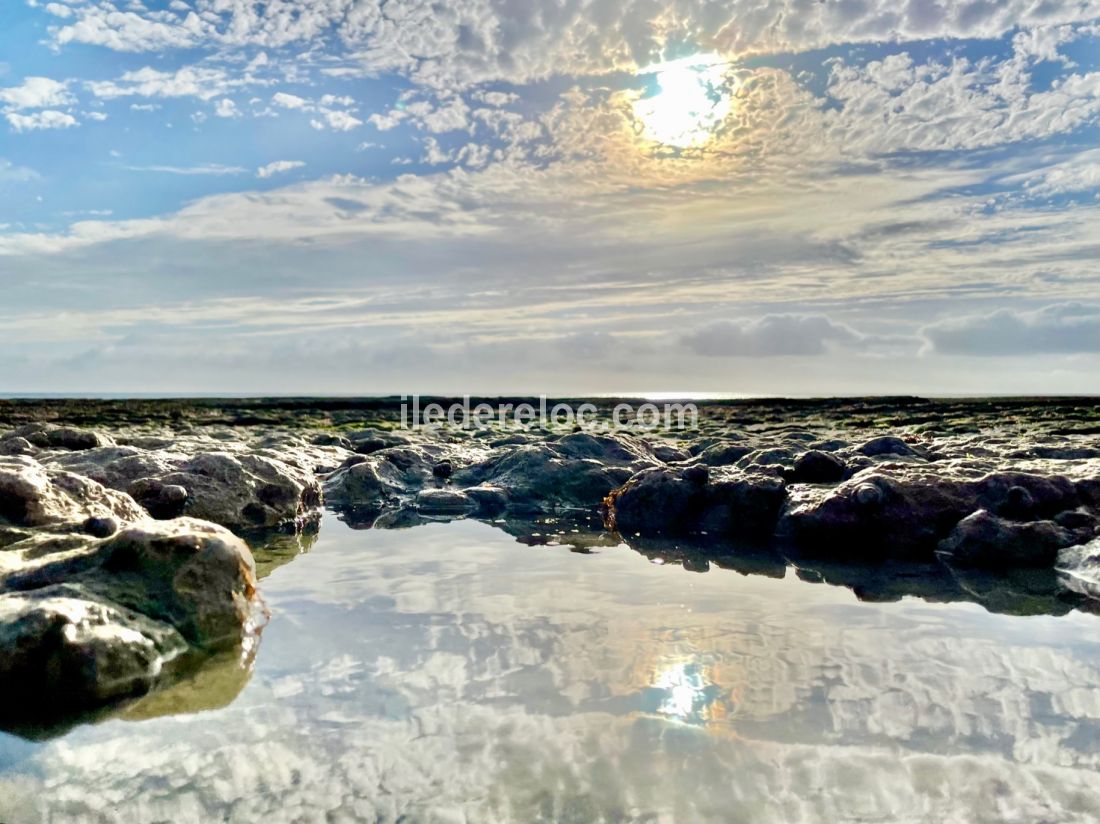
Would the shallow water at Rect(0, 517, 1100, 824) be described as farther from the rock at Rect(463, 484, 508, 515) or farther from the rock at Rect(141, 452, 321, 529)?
the rock at Rect(463, 484, 508, 515)

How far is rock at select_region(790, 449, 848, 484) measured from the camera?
506 inches

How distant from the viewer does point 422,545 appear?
1126cm

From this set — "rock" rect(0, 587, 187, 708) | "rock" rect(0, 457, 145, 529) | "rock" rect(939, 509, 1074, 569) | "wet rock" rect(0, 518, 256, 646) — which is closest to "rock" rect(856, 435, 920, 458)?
"rock" rect(939, 509, 1074, 569)

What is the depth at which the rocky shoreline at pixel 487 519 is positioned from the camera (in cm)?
605

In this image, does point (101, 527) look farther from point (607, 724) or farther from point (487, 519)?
point (487, 519)

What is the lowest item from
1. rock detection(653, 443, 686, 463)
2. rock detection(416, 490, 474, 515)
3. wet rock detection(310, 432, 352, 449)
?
rock detection(416, 490, 474, 515)

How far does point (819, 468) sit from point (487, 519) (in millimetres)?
5281

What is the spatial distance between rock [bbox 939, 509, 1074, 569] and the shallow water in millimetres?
2480

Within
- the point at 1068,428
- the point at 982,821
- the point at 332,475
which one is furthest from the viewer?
the point at 1068,428

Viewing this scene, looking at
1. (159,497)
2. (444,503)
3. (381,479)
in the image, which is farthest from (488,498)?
(159,497)

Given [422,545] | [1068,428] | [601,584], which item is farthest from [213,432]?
[1068,428]

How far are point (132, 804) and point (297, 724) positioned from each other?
3.43 feet

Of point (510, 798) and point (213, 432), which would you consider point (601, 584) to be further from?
point (213, 432)

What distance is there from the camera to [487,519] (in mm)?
13930
